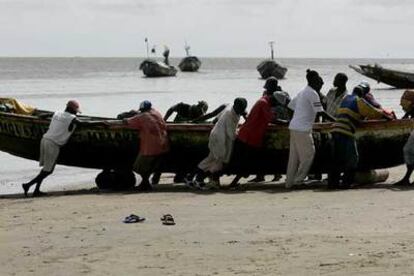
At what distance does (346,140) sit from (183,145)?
Result: 2.51 meters

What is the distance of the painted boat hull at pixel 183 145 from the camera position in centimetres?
1339

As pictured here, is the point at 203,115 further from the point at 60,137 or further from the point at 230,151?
the point at 60,137

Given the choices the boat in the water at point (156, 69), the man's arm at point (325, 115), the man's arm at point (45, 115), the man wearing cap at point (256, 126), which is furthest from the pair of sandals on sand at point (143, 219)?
the boat in the water at point (156, 69)

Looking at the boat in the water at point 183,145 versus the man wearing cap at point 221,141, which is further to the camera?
the boat in the water at point 183,145

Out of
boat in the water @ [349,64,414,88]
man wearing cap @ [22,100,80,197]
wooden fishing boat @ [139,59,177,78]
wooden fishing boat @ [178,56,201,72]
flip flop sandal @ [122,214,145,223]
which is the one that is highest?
man wearing cap @ [22,100,80,197]

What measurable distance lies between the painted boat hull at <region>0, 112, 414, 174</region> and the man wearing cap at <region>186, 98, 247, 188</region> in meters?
0.43

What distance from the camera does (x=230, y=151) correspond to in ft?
43.6

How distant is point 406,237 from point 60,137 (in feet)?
20.6

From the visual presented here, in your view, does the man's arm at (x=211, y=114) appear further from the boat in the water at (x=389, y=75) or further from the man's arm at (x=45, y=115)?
the boat in the water at (x=389, y=75)

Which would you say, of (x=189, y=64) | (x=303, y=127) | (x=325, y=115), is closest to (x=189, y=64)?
(x=189, y=64)

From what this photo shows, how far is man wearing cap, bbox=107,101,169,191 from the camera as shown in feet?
44.0

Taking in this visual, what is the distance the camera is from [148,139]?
1345 centimetres

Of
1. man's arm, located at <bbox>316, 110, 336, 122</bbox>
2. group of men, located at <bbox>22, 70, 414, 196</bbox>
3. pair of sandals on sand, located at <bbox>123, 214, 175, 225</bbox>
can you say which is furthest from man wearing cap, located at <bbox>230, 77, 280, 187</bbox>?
pair of sandals on sand, located at <bbox>123, 214, 175, 225</bbox>

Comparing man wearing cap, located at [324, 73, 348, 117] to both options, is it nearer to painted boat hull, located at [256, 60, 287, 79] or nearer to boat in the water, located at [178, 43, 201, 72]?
painted boat hull, located at [256, 60, 287, 79]
